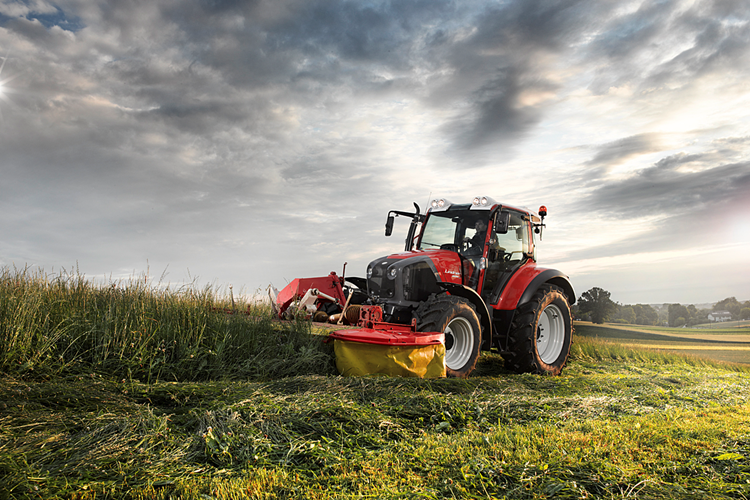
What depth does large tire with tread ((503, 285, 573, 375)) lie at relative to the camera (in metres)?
7.48

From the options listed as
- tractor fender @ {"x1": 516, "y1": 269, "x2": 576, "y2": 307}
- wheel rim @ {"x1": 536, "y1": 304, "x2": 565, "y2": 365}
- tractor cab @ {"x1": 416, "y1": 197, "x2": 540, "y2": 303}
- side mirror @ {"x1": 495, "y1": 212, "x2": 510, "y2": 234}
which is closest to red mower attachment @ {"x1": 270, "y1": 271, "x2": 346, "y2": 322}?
tractor cab @ {"x1": 416, "y1": 197, "x2": 540, "y2": 303}

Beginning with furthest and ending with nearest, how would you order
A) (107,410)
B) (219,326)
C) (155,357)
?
(219,326)
(155,357)
(107,410)

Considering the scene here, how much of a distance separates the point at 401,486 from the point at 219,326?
4.73m

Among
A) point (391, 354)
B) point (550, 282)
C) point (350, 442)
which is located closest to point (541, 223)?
point (550, 282)

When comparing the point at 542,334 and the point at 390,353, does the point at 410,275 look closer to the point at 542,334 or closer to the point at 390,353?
the point at 390,353

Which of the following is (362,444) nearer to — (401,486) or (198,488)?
(401,486)

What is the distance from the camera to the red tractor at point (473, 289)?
667 centimetres

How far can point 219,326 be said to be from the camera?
6980mm

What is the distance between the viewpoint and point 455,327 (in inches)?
267

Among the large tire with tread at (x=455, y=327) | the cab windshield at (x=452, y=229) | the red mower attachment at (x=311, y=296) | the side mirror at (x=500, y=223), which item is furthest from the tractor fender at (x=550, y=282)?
the red mower attachment at (x=311, y=296)

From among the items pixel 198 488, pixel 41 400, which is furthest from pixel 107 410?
pixel 198 488

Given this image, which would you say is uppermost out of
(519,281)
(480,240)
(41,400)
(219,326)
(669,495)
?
(480,240)

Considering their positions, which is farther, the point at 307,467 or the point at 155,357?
the point at 155,357

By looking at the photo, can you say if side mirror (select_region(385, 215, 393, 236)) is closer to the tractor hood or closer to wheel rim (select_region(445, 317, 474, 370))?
the tractor hood
